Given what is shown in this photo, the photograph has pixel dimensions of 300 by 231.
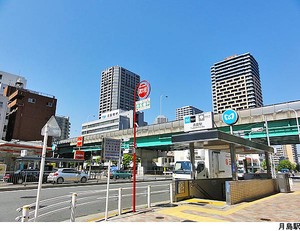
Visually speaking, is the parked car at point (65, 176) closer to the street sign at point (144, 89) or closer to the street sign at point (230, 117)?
the street sign at point (230, 117)

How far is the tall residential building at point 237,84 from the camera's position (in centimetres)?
15925

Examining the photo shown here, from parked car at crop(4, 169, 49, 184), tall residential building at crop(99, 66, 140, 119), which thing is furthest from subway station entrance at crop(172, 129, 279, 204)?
tall residential building at crop(99, 66, 140, 119)

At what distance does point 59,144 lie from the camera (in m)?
72.7

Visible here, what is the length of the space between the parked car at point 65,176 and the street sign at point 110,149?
18511mm

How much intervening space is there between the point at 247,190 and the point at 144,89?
7.79 meters

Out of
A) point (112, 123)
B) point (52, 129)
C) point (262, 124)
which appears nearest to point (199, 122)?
point (52, 129)

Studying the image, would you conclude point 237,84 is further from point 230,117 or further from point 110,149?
point 110,149

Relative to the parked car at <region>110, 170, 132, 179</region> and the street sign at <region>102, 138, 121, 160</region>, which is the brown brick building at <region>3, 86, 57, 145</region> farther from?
the street sign at <region>102, 138, 121, 160</region>

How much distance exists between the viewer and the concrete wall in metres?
10.5

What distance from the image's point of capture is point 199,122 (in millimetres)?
→ 12750

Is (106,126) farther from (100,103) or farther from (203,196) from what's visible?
(203,196)

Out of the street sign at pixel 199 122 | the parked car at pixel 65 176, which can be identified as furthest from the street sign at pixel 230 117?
the parked car at pixel 65 176

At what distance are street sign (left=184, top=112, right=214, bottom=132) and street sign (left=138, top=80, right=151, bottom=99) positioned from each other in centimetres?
420

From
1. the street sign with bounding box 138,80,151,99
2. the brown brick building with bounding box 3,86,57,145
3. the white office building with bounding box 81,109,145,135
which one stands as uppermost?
the white office building with bounding box 81,109,145,135
